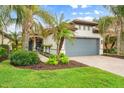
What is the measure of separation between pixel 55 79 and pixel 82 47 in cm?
1141

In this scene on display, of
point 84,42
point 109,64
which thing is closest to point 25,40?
point 109,64

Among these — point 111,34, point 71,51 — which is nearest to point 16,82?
point 71,51

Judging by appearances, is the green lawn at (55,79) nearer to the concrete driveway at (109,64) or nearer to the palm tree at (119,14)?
the concrete driveway at (109,64)

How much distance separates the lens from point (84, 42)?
20.4m

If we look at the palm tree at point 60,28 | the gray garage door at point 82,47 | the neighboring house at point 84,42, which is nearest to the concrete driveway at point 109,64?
the palm tree at point 60,28

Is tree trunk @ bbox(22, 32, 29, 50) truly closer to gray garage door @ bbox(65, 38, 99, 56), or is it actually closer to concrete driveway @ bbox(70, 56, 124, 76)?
concrete driveway @ bbox(70, 56, 124, 76)

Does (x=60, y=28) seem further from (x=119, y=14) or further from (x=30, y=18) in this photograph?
(x=119, y=14)

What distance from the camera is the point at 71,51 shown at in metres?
19.5

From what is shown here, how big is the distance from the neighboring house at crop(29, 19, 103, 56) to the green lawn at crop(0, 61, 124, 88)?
8974mm

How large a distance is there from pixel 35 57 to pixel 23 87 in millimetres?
4647

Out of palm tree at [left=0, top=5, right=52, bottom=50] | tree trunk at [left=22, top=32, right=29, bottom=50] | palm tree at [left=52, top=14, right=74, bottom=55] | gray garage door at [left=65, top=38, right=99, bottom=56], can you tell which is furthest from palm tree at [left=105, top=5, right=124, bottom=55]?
tree trunk at [left=22, top=32, right=29, bottom=50]

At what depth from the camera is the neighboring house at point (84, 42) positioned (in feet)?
64.2
